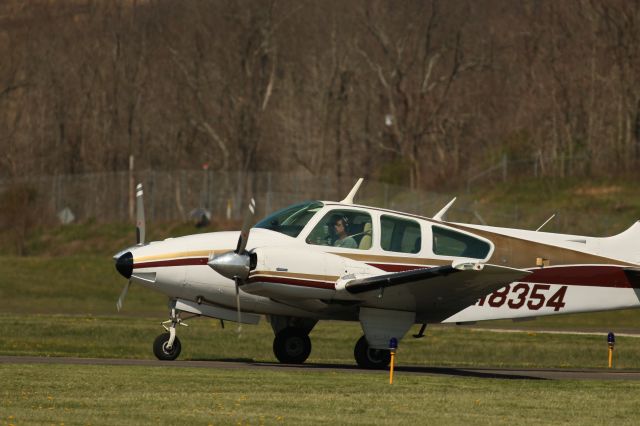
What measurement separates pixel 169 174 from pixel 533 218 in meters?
23.0

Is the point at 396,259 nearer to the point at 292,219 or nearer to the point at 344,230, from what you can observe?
the point at 344,230

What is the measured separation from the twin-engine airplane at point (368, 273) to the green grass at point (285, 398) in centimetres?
171

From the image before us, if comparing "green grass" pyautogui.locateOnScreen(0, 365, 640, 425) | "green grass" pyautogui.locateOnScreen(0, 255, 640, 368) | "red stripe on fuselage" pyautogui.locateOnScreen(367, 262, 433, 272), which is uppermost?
"red stripe on fuselage" pyautogui.locateOnScreen(367, 262, 433, 272)

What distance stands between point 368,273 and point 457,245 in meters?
1.85

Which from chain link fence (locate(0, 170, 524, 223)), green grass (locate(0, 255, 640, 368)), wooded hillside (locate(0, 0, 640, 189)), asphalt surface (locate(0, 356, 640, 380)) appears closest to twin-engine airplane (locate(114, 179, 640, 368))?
asphalt surface (locate(0, 356, 640, 380))

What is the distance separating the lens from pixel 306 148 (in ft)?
258

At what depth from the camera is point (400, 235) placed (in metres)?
22.0

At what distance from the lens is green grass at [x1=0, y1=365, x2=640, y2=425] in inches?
576

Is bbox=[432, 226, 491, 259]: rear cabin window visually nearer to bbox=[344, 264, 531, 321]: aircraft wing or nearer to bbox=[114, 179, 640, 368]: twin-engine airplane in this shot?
bbox=[114, 179, 640, 368]: twin-engine airplane

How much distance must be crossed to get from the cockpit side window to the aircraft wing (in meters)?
0.87

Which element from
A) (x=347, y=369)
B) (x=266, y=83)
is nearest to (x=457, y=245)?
(x=347, y=369)

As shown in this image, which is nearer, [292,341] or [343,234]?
[343,234]

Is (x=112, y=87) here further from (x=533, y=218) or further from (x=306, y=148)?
(x=533, y=218)

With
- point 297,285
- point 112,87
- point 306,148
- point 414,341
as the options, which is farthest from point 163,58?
point 297,285
